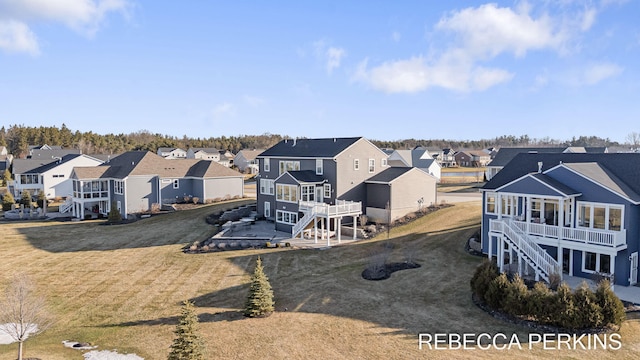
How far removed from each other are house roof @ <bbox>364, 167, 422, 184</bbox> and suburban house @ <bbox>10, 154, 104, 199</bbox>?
146 ft

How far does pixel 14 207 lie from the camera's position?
56781 millimetres

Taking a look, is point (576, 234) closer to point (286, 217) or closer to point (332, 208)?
point (332, 208)

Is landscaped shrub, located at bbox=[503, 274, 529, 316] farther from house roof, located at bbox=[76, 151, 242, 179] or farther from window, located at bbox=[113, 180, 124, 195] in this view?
window, located at bbox=[113, 180, 124, 195]

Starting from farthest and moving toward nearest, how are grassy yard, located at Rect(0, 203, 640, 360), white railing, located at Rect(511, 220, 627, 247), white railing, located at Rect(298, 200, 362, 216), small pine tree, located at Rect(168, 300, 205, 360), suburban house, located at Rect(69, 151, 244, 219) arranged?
suburban house, located at Rect(69, 151, 244, 219) → white railing, located at Rect(298, 200, 362, 216) → white railing, located at Rect(511, 220, 627, 247) → grassy yard, located at Rect(0, 203, 640, 360) → small pine tree, located at Rect(168, 300, 205, 360)

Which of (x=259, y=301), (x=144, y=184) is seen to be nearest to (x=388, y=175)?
(x=259, y=301)

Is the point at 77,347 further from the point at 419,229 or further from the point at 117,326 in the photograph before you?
the point at 419,229

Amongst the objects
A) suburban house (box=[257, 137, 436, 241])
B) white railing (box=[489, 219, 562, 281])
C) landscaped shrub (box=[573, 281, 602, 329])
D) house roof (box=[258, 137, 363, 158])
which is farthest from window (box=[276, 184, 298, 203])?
landscaped shrub (box=[573, 281, 602, 329])

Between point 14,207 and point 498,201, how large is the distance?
56.1m

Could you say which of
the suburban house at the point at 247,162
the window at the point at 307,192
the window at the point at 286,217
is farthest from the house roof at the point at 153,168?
the suburban house at the point at 247,162

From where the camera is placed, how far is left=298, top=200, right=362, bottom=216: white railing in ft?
115

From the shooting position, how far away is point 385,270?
2661 cm

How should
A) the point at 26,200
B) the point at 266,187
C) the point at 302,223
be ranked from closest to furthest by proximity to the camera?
the point at 302,223
the point at 266,187
the point at 26,200

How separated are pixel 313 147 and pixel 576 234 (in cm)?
2404

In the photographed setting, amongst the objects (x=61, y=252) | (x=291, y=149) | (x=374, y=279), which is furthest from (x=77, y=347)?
(x=291, y=149)
